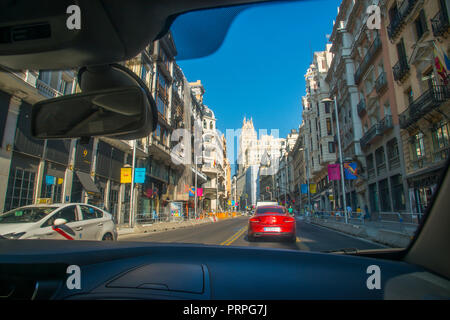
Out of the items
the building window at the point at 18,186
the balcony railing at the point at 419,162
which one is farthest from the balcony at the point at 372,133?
the building window at the point at 18,186

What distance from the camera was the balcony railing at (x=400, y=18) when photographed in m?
2.24

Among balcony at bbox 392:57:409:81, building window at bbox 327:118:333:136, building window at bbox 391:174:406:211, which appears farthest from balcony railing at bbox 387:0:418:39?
building window at bbox 327:118:333:136

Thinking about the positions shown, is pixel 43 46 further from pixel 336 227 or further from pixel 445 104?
pixel 336 227

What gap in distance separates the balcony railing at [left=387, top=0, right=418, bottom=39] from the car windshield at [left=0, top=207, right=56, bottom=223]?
22.0 feet

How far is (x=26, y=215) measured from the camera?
560cm

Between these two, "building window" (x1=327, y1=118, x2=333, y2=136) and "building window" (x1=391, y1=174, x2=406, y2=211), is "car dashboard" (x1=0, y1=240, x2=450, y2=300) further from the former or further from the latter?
"building window" (x1=327, y1=118, x2=333, y2=136)

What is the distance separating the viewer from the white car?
4.84 meters

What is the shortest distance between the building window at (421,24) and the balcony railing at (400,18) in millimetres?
103

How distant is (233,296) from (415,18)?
255 centimetres

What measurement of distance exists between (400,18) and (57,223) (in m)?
6.48

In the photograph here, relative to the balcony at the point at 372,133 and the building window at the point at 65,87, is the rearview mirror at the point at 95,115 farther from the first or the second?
the balcony at the point at 372,133

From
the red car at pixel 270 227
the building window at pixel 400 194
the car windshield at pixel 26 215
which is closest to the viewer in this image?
the building window at pixel 400 194
